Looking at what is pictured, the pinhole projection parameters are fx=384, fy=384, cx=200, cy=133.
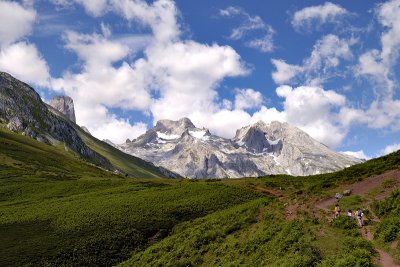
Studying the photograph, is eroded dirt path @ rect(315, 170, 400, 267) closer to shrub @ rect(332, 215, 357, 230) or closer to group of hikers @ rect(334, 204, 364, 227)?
group of hikers @ rect(334, 204, 364, 227)

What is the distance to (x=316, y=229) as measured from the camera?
44000mm

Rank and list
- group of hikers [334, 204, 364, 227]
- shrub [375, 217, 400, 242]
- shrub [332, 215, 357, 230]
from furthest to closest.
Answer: shrub [332, 215, 357, 230]
group of hikers [334, 204, 364, 227]
shrub [375, 217, 400, 242]

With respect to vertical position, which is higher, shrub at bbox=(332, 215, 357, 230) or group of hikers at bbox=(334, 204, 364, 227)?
group of hikers at bbox=(334, 204, 364, 227)

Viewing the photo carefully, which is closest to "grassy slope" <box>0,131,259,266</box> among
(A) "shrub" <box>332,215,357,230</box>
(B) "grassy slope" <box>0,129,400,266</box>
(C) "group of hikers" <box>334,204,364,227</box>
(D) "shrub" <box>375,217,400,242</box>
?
(B) "grassy slope" <box>0,129,400,266</box>

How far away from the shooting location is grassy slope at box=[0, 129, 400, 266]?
135ft

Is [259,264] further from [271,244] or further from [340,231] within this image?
[340,231]

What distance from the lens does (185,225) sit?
243ft

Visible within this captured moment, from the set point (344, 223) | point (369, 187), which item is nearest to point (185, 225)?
point (369, 187)

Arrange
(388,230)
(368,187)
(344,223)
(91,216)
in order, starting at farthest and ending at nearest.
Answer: (91,216), (368,187), (344,223), (388,230)

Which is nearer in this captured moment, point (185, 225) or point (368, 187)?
point (368, 187)

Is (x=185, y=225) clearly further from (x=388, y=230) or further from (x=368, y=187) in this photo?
(x=388, y=230)

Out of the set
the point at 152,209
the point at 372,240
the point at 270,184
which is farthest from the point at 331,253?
the point at 270,184

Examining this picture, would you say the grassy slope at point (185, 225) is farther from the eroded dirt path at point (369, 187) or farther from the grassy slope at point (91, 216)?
the eroded dirt path at point (369, 187)

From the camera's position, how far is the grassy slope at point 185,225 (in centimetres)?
4106
